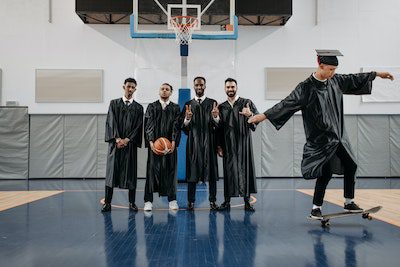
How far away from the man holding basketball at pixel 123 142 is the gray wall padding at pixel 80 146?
24.1ft

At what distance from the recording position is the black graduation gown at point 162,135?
20.4 ft

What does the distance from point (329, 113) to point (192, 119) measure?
2.38 m

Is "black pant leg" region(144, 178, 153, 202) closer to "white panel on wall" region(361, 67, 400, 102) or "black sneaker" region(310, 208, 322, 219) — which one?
"black sneaker" region(310, 208, 322, 219)

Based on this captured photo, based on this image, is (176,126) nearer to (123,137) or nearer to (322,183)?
(123,137)

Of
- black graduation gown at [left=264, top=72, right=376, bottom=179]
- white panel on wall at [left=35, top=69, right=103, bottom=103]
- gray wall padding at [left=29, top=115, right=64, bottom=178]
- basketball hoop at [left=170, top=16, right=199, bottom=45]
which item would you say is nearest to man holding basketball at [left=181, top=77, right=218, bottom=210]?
black graduation gown at [left=264, top=72, right=376, bottom=179]

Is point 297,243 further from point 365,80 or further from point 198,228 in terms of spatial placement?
point 365,80

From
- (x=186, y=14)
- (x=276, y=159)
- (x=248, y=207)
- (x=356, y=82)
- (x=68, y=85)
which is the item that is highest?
(x=186, y=14)

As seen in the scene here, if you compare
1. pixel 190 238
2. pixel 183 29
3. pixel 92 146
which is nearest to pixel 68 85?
pixel 92 146

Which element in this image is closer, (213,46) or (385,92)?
(213,46)

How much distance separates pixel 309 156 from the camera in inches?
195

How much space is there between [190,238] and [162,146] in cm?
207

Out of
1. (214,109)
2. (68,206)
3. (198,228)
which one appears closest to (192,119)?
(214,109)

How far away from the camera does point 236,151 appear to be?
624 centimetres

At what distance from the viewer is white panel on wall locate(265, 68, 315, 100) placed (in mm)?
13570
